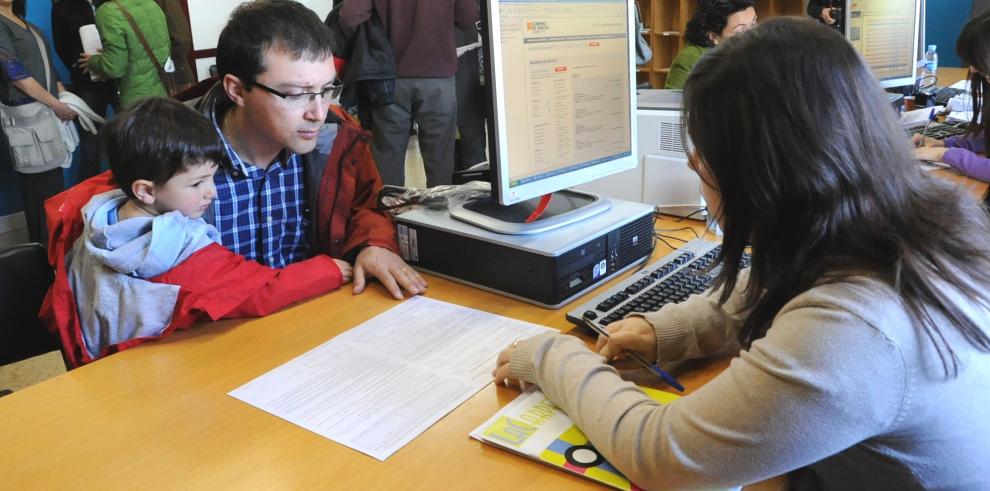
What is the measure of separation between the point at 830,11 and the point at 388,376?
2.57m

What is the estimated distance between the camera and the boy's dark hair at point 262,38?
1.45m

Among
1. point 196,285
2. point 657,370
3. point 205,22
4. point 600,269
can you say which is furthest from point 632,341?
point 205,22

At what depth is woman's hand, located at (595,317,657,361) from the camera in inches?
40.8

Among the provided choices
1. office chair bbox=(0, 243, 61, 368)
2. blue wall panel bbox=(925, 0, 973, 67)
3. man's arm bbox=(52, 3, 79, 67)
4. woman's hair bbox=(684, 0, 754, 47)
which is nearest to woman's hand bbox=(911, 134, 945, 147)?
woman's hair bbox=(684, 0, 754, 47)

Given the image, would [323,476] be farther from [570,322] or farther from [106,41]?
[106,41]

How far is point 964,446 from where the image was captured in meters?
0.77

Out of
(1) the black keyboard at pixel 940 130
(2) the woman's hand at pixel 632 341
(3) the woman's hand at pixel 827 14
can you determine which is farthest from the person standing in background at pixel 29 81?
(1) the black keyboard at pixel 940 130

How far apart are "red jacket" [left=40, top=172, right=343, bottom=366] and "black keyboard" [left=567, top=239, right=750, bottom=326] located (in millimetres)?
503

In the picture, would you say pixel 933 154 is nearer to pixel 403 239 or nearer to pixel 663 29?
pixel 403 239

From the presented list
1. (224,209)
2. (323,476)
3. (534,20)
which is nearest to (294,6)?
(224,209)

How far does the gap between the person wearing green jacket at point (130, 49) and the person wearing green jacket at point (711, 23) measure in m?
2.57

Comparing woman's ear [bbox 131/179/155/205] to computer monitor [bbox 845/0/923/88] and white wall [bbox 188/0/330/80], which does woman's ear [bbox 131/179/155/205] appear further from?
white wall [bbox 188/0/330/80]

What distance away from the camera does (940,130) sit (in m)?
2.58

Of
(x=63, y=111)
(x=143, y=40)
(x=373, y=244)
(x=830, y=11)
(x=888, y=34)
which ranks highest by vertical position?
(x=143, y=40)
